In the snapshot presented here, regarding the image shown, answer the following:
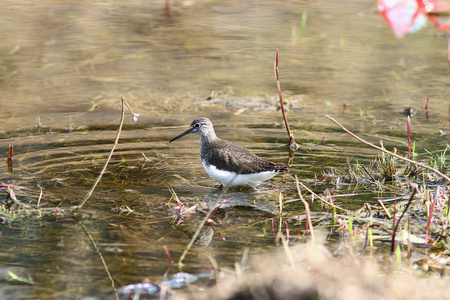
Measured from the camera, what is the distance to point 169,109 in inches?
379

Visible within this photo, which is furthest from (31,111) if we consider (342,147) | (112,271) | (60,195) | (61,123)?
(112,271)

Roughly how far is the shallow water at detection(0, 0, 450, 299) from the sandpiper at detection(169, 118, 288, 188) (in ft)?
0.61

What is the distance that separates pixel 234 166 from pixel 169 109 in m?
3.41

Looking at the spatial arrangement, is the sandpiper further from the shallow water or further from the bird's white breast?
the shallow water

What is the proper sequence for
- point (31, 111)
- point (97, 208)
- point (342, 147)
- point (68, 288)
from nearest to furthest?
point (68, 288)
point (97, 208)
point (342, 147)
point (31, 111)

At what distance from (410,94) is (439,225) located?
613cm

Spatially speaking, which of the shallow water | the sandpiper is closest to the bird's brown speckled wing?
the sandpiper

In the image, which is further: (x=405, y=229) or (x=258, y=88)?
(x=258, y=88)

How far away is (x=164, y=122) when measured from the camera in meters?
8.93

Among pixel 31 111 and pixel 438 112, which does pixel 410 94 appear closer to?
pixel 438 112

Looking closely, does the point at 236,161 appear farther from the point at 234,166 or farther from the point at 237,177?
the point at 237,177

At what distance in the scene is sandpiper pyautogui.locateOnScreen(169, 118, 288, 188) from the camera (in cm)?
632

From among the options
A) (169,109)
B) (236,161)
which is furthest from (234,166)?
(169,109)

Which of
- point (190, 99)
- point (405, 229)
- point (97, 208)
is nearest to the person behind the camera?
point (405, 229)
